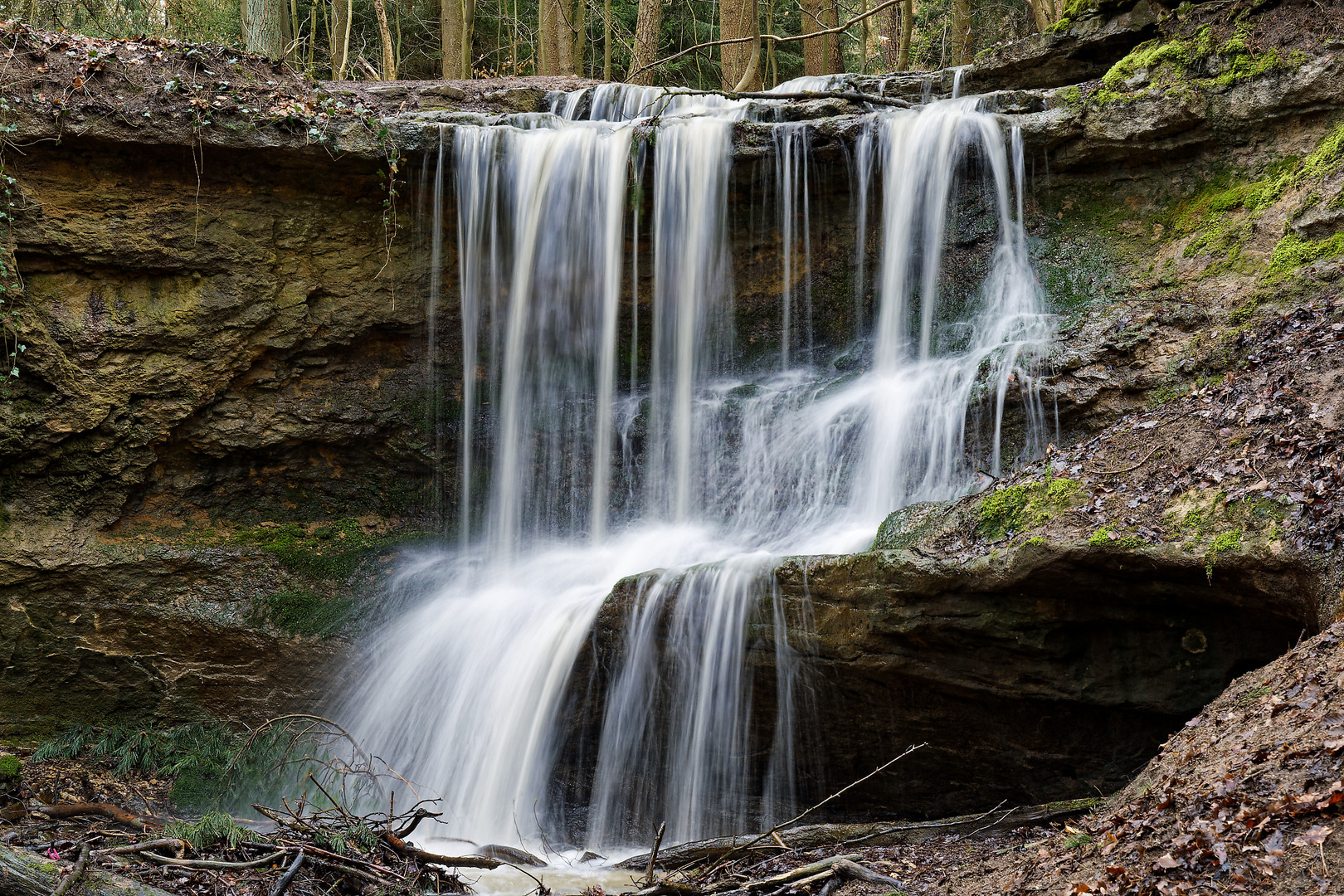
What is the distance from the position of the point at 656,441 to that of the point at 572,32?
359 inches

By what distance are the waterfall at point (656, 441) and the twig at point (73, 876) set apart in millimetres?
2879

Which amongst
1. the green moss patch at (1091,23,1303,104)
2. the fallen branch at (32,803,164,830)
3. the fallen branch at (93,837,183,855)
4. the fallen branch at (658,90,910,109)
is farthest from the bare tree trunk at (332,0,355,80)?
the fallen branch at (93,837,183,855)

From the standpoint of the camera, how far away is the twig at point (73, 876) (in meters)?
3.37

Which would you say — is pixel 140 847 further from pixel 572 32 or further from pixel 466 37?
pixel 572 32

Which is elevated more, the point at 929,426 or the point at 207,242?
the point at 207,242

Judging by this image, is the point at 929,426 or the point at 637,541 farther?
the point at 637,541

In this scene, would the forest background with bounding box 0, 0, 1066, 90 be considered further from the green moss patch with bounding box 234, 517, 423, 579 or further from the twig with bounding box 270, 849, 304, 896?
the twig with bounding box 270, 849, 304, 896

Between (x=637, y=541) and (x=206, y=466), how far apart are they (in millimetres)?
4072

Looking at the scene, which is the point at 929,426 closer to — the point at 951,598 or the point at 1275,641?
the point at 951,598

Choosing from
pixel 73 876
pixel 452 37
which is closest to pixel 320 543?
pixel 73 876

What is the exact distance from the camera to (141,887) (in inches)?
146

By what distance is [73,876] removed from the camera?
11.4 feet

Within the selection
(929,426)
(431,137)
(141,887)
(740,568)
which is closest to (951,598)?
(740,568)

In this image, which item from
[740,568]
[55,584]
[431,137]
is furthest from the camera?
[431,137]
